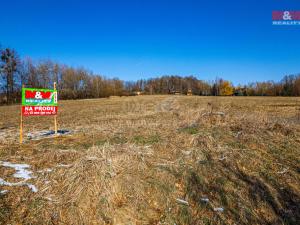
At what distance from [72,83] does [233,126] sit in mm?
57491

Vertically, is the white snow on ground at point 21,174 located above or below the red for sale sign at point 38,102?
below

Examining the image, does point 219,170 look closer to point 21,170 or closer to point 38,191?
point 38,191

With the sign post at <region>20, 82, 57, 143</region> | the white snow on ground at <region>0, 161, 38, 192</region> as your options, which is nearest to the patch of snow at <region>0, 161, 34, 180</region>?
the white snow on ground at <region>0, 161, 38, 192</region>

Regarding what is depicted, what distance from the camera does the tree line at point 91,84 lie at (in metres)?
38.3

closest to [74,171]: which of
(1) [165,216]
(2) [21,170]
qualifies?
(2) [21,170]

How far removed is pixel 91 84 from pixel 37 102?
6148cm

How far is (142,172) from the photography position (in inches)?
170

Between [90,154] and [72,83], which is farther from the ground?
[72,83]

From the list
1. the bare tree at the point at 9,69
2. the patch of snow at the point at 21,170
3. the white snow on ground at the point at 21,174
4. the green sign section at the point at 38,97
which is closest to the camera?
the white snow on ground at the point at 21,174

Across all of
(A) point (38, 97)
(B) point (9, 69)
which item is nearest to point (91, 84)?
(B) point (9, 69)

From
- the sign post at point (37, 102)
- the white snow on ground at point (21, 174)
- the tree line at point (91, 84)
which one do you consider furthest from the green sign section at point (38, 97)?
the tree line at point (91, 84)

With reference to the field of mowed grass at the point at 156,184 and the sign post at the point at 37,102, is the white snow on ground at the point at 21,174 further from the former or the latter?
the sign post at the point at 37,102

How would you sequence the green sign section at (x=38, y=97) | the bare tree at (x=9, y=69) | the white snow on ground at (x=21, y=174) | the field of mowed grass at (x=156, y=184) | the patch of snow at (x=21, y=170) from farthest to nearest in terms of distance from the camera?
the bare tree at (x=9, y=69)
the green sign section at (x=38, y=97)
the patch of snow at (x=21, y=170)
the white snow on ground at (x=21, y=174)
the field of mowed grass at (x=156, y=184)

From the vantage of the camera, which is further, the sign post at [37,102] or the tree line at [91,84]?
the tree line at [91,84]
